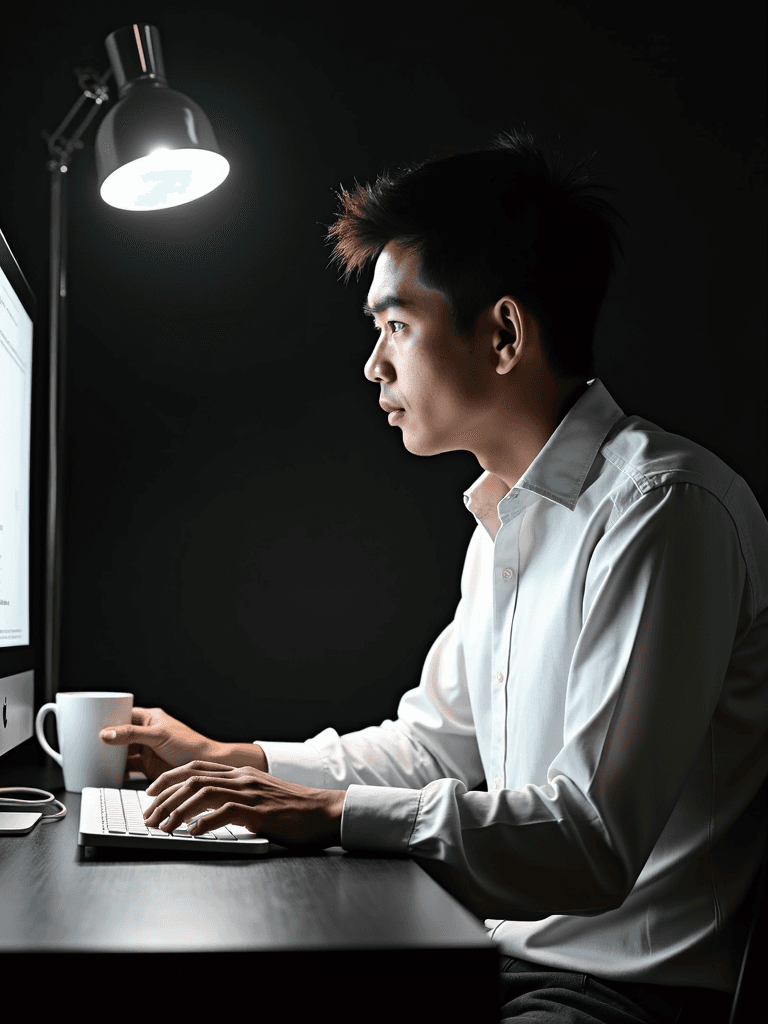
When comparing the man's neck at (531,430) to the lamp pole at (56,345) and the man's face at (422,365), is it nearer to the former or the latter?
the man's face at (422,365)

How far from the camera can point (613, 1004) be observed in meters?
0.86

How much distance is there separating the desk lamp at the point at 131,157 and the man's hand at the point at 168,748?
0.34 metres

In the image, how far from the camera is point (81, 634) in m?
1.61

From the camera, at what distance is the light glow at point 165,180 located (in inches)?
55.2

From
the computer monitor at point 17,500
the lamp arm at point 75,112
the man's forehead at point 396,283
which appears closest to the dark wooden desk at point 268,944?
the computer monitor at point 17,500

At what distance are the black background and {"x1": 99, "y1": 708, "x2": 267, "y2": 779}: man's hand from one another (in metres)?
0.41

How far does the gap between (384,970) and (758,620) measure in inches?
23.5

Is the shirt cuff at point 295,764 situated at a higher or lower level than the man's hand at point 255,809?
lower

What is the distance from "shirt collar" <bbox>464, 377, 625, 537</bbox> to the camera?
1036 mm

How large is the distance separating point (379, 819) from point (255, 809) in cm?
11

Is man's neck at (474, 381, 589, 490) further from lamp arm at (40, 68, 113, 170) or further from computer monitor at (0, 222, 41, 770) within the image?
lamp arm at (40, 68, 113, 170)

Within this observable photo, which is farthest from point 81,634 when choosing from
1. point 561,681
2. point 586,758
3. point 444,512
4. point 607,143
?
point 607,143

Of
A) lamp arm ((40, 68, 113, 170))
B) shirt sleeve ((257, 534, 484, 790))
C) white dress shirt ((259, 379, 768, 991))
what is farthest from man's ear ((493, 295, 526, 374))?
lamp arm ((40, 68, 113, 170))

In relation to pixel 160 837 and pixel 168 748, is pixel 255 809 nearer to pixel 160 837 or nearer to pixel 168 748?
pixel 160 837
